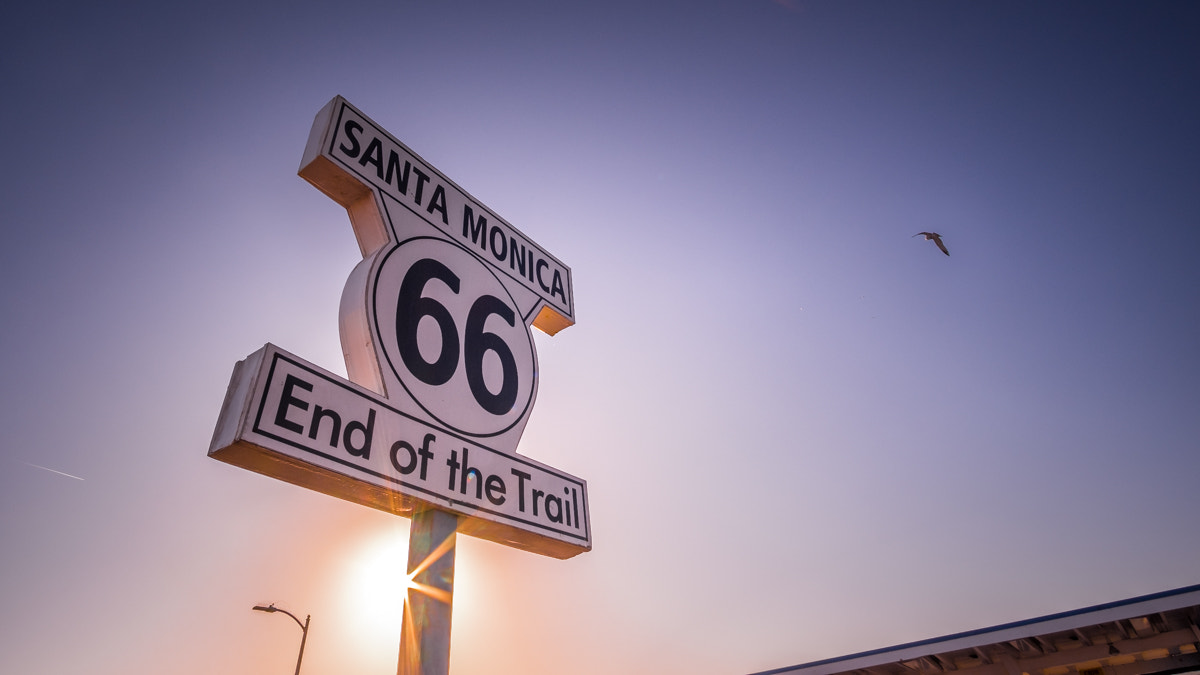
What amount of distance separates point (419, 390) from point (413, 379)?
51 mm

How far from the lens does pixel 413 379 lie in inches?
93.8

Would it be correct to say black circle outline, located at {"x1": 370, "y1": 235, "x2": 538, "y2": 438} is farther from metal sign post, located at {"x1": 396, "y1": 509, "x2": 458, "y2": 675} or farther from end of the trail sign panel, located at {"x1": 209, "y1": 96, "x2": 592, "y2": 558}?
metal sign post, located at {"x1": 396, "y1": 509, "x2": 458, "y2": 675}

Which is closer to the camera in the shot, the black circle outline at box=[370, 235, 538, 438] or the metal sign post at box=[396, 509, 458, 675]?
the metal sign post at box=[396, 509, 458, 675]

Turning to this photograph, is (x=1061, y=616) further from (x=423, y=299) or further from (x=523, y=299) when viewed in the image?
(x=423, y=299)

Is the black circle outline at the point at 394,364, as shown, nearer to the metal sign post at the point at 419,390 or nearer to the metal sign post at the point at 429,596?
the metal sign post at the point at 419,390

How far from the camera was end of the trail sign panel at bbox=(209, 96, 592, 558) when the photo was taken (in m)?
1.92

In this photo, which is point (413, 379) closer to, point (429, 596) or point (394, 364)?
point (394, 364)

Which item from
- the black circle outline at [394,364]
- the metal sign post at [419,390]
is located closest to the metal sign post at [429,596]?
the metal sign post at [419,390]

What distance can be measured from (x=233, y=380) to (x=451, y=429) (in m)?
0.81

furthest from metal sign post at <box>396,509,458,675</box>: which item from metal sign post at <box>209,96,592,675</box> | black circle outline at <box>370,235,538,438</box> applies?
black circle outline at <box>370,235,538,438</box>

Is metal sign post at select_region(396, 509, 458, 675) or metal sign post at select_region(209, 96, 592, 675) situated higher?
metal sign post at select_region(209, 96, 592, 675)

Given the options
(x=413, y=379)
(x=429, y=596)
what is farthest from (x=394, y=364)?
(x=429, y=596)

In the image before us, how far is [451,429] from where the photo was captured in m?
2.42

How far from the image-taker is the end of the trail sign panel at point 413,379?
192 cm
